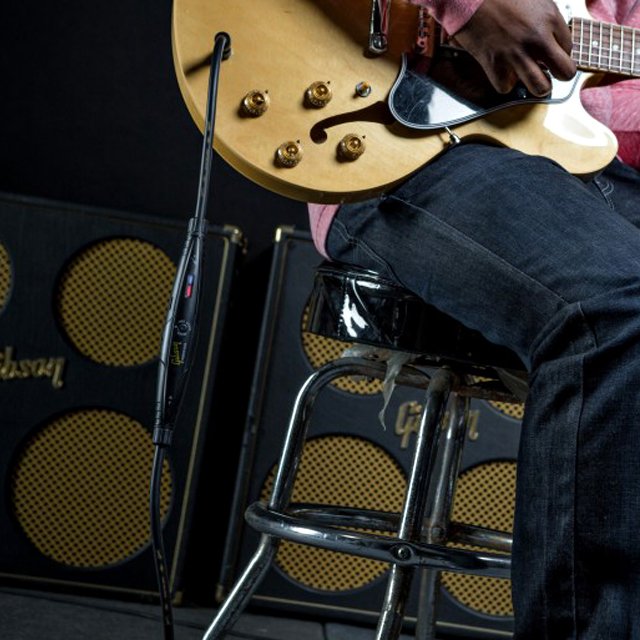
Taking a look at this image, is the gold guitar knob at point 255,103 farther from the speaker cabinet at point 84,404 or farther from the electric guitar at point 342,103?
the speaker cabinet at point 84,404

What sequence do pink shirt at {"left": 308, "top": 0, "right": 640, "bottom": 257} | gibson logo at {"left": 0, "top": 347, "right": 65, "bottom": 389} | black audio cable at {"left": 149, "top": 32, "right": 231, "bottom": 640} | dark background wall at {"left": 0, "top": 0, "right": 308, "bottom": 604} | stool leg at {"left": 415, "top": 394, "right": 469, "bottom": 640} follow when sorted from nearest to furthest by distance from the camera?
black audio cable at {"left": 149, "top": 32, "right": 231, "bottom": 640} → pink shirt at {"left": 308, "top": 0, "right": 640, "bottom": 257} → stool leg at {"left": 415, "top": 394, "right": 469, "bottom": 640} → gibson logo at {"left": 0, "top": 347, "right": 65, "bottom": 389} → dark background wall at {"left": 0, "top": 0, "right": 308, "bottom": 604}

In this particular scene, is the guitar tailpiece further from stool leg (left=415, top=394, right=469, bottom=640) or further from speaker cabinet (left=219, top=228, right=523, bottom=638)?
speaker cabinet (left=219, top=228, right=523, bottom=638)

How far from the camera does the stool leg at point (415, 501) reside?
0.90 meters

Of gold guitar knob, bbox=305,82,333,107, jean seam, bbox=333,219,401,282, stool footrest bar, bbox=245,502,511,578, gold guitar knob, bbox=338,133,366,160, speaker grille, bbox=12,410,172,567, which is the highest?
gold guitar knob, bbox=305,82,333,107

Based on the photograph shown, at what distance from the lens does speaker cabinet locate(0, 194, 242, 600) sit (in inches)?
64.4

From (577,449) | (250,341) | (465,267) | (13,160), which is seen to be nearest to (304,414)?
(465,267)

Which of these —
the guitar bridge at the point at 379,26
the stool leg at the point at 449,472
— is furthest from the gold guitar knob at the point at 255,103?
the stool leg at the point at 449,472

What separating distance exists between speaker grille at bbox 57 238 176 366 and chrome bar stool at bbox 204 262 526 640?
69cm

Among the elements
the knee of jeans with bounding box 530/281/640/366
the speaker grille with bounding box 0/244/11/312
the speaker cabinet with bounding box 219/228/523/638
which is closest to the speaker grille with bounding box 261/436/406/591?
the speaker cabinet with bounding box 219/228/523/638

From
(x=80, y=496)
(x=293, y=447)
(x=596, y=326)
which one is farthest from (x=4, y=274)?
(x=596, y=326)

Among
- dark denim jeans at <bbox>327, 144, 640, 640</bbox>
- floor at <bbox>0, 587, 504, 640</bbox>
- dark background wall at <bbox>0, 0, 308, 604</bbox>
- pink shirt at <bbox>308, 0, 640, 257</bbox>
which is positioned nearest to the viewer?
dark denim jeans at <bbox>327, 144, 640, 640</bbox>

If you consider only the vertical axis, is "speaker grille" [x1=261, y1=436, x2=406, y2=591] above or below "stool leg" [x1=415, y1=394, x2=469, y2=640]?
below

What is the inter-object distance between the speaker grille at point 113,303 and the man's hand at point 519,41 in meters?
0.93

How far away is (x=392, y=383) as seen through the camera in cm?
98
